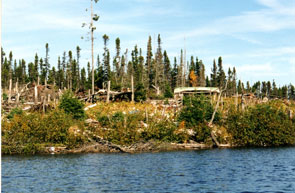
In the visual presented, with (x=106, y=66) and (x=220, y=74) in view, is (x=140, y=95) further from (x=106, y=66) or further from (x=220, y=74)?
(x=220, y=74)

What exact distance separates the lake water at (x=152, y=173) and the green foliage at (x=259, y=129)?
8.88 m

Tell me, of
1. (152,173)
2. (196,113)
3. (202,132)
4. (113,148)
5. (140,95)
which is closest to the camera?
(152,173)

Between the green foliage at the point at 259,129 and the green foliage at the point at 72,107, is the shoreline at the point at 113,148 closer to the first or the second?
the green foliage at the point at 72,107

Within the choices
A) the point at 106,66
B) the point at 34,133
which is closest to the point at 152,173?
the point at 34,133

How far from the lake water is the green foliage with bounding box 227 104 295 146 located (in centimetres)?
888

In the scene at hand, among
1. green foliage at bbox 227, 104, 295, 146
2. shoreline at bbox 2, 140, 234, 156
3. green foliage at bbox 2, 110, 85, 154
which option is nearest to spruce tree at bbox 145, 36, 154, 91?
green foliage at bbox 227, 104, 295, 146

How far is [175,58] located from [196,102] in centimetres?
7113

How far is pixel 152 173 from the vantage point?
24.4m

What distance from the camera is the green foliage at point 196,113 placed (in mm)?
43375

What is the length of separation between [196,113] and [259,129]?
7243 mm

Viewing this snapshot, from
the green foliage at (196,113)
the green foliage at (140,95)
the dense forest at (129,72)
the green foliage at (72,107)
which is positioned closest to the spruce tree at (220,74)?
the dense forest at (129,72)

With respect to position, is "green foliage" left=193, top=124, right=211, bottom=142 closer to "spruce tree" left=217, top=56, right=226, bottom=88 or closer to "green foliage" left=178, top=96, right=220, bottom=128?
"green foliage" left=178, top=96, right=220, bottom=128

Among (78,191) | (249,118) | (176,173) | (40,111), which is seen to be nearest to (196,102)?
(249,118)

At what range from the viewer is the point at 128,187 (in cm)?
1981
